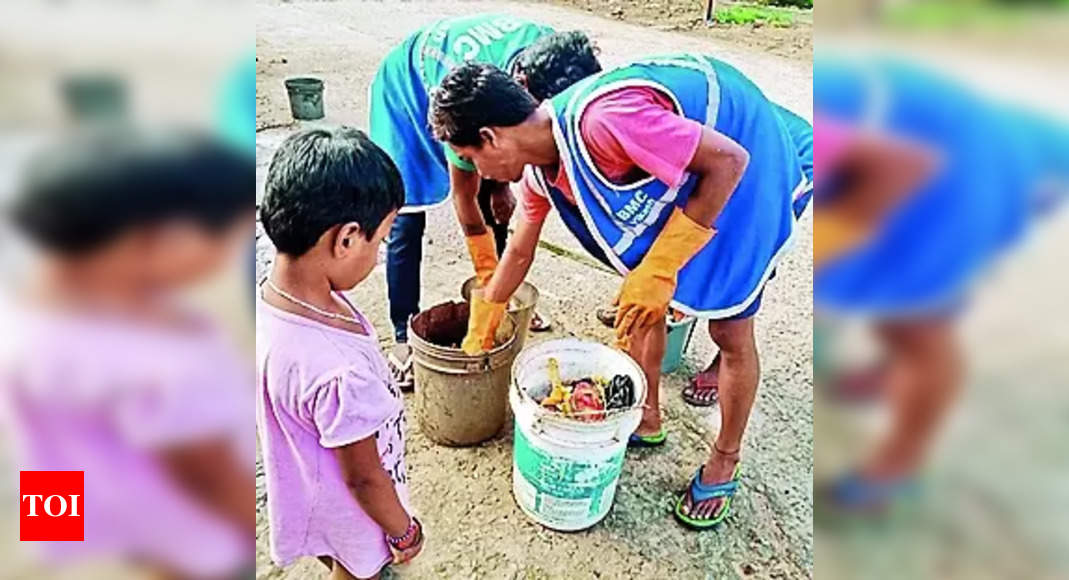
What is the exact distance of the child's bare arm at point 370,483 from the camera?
135 cm

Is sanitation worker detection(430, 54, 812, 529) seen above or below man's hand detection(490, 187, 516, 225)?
above

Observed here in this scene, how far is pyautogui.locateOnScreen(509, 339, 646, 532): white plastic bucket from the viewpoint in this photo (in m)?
1.90

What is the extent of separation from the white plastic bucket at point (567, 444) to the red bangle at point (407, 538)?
0.37m

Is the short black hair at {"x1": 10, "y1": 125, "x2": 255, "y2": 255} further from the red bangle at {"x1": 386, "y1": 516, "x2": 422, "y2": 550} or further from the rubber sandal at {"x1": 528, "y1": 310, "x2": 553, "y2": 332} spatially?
the rubber sandal at {"x1": 528, "y1": 310, "x2": 553, "y2": 332}

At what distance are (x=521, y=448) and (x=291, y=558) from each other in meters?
0.66

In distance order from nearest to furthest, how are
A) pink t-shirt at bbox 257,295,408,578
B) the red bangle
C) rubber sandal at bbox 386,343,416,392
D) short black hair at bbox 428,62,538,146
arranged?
pink t-shirt at bbox 257,295,408,578 → the red bangle → short black hair at bbox 428,62,538,146 → rubber sandal at bbox 386,343,416,392

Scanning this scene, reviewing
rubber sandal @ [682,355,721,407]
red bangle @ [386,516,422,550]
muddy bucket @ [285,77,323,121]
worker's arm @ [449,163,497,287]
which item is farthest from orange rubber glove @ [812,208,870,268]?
muddy bucket @ [285,77,323,121]

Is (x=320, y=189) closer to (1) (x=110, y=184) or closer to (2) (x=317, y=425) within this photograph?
(2) (x=317, y=425)

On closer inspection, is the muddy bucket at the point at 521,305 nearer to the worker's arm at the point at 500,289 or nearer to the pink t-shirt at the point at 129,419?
the worker's arm at the point at 500,289

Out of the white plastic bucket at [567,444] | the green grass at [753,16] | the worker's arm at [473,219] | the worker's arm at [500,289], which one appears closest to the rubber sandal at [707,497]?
the white plastic bucket at [567,444]

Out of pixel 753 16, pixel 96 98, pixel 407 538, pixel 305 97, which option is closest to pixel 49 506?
pixel 96 98

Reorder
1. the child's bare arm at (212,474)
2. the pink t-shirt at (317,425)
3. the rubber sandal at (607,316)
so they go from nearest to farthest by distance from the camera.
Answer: the child's bare arm at (212,474) < the pink t-shirt at (317,425) < the rubber sandal at (607,316)

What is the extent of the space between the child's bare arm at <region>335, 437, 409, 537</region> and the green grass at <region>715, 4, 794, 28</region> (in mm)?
7423

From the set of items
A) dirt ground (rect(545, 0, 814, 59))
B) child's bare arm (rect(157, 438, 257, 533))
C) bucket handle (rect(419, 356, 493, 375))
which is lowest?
bucket handle (rect(419, 356, 493, 375))
